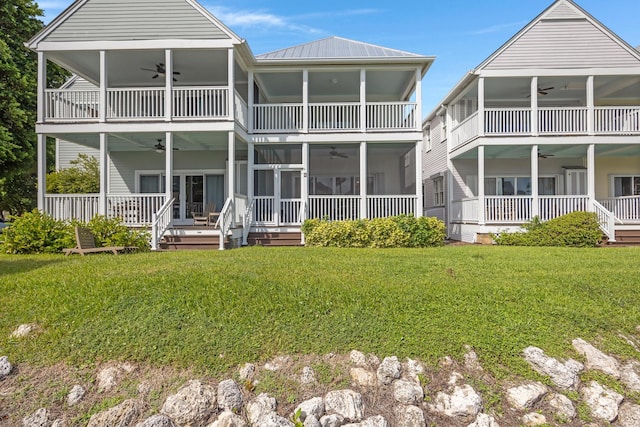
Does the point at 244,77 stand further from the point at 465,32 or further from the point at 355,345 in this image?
the point at 355,345

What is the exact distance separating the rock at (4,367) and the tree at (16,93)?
13.9 metres

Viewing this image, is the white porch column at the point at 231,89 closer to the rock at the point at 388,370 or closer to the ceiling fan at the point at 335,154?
the ceiling fan at the point at 335,154

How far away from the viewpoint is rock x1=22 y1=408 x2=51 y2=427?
11.6 ft

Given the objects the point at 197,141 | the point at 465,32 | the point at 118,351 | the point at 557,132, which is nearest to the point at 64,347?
the point at 118,351

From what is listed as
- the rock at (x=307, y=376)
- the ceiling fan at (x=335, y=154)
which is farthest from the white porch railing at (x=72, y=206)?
the rock at (x=307, y=376)

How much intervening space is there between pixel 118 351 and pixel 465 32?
705 inches

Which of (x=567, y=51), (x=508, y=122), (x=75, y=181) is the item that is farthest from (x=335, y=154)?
(x=75, y=181)

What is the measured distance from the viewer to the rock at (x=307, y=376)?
3.95 metres

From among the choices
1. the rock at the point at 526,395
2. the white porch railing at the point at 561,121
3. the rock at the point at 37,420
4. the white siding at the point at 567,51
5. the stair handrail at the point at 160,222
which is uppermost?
the white siding at the point at 567,51

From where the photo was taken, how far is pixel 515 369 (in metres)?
4.12

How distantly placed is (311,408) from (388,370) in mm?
924

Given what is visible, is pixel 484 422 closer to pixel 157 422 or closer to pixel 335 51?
pixel 157 422

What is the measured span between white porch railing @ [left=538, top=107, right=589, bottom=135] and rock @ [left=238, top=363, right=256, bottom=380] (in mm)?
13651

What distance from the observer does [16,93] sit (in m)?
16.0
